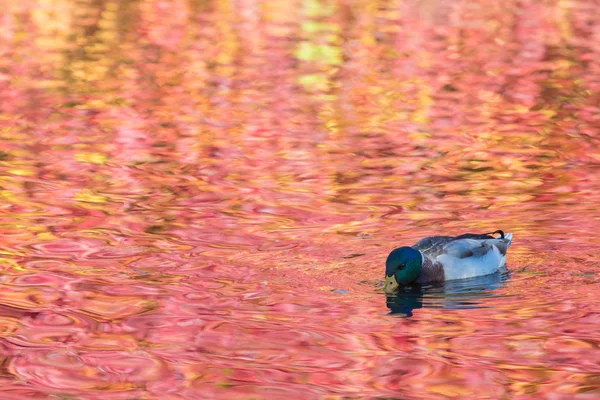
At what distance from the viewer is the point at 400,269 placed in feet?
33.2

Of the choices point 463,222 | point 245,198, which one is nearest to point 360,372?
point 463,222

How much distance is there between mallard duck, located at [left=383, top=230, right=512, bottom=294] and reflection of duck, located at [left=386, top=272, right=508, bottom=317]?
0.06 metres

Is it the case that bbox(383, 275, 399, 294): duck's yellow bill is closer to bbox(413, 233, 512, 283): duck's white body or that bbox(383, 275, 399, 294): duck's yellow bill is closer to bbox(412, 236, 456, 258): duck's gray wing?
bbox(413, 233, 512, 283): duck's white body

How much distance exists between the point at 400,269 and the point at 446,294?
41cm

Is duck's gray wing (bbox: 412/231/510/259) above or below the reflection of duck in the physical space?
above

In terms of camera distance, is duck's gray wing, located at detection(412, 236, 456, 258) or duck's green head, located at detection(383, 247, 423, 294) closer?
duck's green head, located at detection(383, 247, 423, 294)

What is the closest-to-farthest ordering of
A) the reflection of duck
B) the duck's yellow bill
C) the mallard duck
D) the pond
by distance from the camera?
the pond
the reflection of duck
the duck's yellow bill
the mallard duck

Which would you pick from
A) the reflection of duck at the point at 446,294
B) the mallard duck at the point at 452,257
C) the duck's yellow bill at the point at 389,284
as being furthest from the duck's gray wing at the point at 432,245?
the duck's yellow bill at the point at 389,284

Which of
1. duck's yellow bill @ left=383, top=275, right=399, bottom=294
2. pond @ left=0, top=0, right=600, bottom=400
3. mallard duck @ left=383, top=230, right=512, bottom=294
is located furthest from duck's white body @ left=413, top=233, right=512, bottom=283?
duck's yellow bill @ left=383, top=275, right=399, bottom=294

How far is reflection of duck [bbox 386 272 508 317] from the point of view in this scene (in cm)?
980

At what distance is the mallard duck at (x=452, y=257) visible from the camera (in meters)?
10.2

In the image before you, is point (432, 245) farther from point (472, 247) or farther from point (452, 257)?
point (472, 247)

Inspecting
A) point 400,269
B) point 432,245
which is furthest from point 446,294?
point 432,245

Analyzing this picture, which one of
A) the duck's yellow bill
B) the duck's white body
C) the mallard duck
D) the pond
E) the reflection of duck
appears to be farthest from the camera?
the duck's white body
